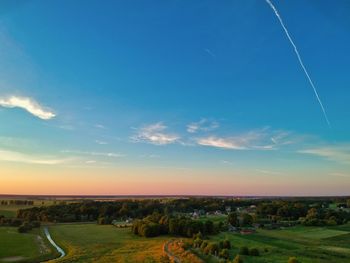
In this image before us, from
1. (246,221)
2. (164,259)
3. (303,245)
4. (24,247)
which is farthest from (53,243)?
(246,221)

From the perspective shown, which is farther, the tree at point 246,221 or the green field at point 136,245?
the tree at point 246,221

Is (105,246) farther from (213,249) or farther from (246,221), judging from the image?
(246,221)

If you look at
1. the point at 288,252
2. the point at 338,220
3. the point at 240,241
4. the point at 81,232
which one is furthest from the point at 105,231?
the point at 338,220

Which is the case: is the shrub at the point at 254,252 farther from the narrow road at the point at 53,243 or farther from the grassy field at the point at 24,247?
the grassy field at the point at 24,247

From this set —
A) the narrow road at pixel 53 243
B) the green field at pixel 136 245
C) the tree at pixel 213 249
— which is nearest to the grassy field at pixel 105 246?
the green field at pixel 136 245

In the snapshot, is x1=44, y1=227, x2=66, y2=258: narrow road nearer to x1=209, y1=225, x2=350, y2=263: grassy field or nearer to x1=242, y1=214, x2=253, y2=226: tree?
x1=209, y1=225, x2=350, y2=263: grassy field

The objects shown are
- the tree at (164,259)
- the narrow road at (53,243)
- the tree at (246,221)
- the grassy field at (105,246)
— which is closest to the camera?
the tree at (164,259)

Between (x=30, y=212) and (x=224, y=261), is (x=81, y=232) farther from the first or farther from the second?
(x=224, y=261)
